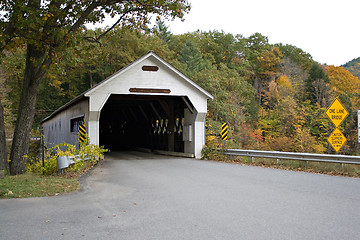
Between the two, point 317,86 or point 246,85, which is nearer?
point 246,85

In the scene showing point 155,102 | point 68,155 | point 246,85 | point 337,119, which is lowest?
point 68,155

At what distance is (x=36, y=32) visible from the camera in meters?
10.2

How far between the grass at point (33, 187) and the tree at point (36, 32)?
201cm

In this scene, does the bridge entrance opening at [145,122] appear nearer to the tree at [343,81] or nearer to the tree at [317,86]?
the tree at [317,86]

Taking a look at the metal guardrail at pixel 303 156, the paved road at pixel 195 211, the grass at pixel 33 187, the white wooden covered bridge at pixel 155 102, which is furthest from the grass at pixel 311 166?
the grass at pixel 33 187

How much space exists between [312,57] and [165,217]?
54.7m

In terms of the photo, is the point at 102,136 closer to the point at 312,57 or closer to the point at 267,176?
the point at 267,176

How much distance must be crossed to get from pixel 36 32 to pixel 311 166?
380 inches

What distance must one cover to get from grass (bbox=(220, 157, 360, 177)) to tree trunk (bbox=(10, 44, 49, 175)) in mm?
8366

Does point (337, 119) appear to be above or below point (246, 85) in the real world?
below

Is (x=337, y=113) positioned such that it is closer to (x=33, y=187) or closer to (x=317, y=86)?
(x=33, y=187)

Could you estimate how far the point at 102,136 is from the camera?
124 ft

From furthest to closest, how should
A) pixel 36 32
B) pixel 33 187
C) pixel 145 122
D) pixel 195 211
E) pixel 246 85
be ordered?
pixel 246 85, pixel 145 122, pixel 36 32, pixel 33 187, pixel 195 211

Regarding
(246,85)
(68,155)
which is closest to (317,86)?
(246,85)
